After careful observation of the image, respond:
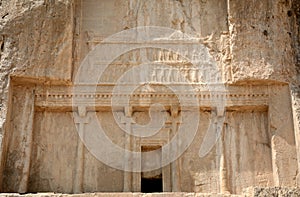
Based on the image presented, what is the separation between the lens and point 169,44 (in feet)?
26.7

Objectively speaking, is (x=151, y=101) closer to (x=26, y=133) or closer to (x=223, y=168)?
(x=223, y=168)

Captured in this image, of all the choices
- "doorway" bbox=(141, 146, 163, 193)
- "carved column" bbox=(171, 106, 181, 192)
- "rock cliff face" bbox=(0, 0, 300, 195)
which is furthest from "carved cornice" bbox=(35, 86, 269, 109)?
"doorway" bbox=(141, 146, 163, 193)

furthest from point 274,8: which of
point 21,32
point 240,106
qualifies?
point 21,32

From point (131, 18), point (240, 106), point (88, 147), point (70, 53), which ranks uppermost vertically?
point (131, 18)

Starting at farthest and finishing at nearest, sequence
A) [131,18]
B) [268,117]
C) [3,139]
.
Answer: [131,18]
[268,117]
[3,139]

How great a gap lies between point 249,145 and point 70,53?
277 centimetres

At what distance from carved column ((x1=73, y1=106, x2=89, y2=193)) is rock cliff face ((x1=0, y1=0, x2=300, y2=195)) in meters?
0.01

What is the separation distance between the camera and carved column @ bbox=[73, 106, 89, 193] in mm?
7465

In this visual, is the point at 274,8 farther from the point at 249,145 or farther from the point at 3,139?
the point at 3,139

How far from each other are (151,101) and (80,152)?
120 centimetres

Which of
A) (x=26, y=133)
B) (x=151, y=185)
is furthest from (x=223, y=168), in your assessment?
(x=26, y=133)

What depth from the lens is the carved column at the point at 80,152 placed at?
746 cm

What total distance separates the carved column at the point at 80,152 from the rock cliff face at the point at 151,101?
0.01 m

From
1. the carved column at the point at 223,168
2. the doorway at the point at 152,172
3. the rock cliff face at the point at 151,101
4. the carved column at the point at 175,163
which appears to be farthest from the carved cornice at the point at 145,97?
the doorway at the point at 152,172
